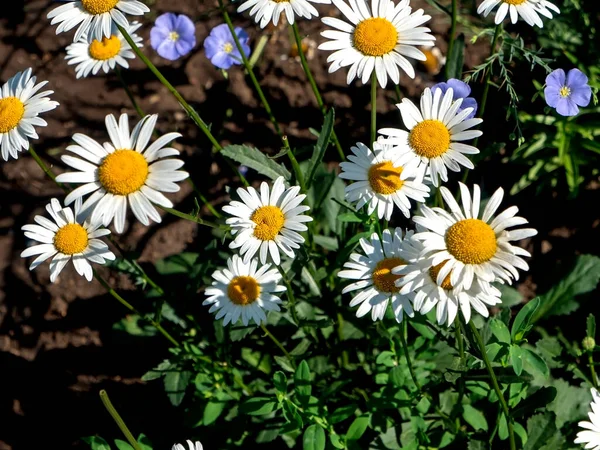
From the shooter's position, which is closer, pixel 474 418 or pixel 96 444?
pixel 96 444

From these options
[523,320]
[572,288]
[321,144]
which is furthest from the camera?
[572,288]

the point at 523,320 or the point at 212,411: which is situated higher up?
the point at 523,320

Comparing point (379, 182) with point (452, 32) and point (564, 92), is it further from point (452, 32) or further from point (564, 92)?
point (564, 92)

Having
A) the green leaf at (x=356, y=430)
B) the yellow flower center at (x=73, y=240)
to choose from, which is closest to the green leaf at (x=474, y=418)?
the green leaf at (x=356, y=430)

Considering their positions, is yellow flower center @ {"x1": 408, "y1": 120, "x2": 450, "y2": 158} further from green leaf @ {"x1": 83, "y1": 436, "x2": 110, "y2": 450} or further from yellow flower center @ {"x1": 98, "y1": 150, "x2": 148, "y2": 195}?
green leaf @ {"x1": 83, "y1": 436, "x2": 110, "y2": 450}

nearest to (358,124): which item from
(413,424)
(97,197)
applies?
(413,424)

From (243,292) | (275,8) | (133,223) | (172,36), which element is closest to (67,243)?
(243,292)
